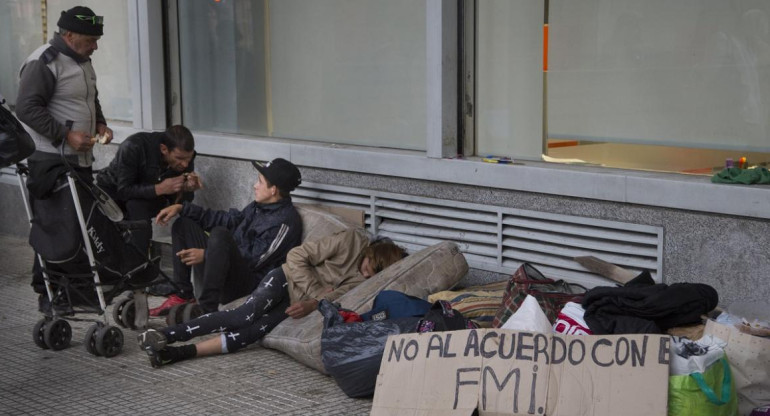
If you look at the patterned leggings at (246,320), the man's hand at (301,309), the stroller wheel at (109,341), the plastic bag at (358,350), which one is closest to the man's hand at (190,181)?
the patterned leggings at (246,320)

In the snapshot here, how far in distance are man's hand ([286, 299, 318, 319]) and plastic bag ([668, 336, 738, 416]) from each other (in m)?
2.26

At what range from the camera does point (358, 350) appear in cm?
534

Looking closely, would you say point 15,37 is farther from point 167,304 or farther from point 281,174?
point 281,174

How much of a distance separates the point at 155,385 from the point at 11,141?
4.89 feet

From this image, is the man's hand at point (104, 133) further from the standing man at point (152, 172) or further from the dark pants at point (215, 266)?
the dark pants at point (215, 266)

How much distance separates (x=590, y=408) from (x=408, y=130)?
3347 millimetres

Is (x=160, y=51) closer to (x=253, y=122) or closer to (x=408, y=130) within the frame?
(x=253, y=122)

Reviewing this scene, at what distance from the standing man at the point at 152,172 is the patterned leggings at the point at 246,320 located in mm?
1581

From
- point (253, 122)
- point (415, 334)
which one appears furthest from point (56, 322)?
point (253, 122)

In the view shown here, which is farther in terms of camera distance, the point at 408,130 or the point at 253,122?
the point at 253,122

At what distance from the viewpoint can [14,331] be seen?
6863 mm

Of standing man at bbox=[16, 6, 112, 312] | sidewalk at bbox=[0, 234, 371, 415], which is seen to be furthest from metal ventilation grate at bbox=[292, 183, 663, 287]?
standing man at bbox=[16, 6, 112, 312]

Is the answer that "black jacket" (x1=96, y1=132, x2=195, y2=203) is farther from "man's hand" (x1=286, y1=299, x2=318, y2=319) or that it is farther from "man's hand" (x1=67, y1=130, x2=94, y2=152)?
"man's hand" (x1=286, y1=299, x2=318, y2=319)

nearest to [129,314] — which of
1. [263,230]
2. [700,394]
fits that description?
[263,230]
